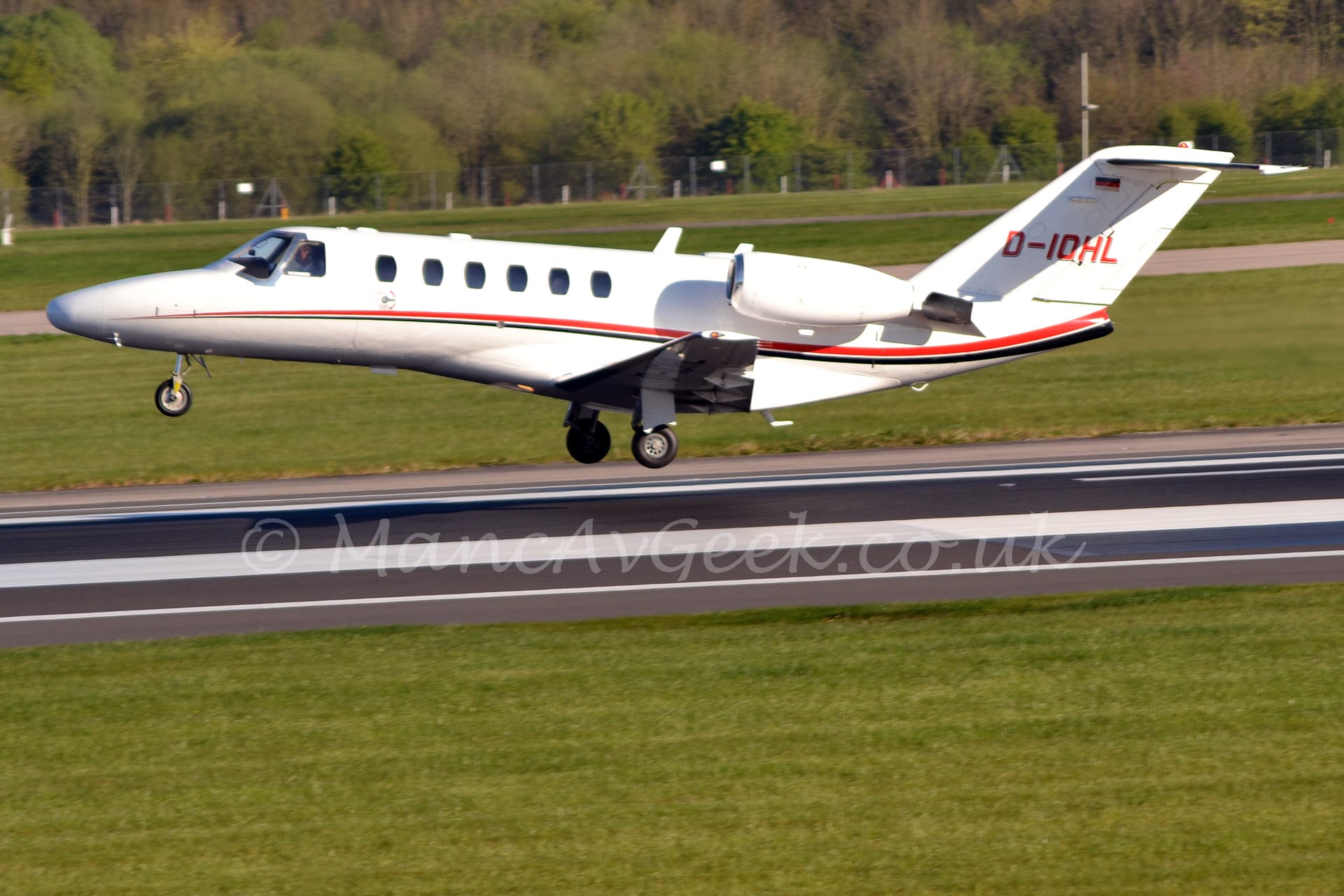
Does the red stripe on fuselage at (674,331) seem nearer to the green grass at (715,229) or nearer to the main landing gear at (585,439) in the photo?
the main landing gear at (585,439)

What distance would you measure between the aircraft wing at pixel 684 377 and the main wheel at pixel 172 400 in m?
5.65

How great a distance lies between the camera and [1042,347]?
Result: 2328cm

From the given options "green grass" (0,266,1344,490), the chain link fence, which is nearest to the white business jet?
"green grass" (0,266,1344,490)

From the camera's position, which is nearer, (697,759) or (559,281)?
(697,759)

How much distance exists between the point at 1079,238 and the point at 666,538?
27.0ft

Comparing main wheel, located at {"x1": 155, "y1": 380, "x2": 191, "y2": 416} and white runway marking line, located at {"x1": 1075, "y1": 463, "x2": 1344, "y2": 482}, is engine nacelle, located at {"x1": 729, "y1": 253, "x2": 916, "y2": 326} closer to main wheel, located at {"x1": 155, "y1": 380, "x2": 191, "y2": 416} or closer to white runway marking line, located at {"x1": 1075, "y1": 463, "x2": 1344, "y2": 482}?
white runway marking line, located at {"x1": 1075, "y1": 463, "x2": 1344, "y2": 482}

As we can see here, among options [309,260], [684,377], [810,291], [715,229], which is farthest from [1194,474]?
[715,229]

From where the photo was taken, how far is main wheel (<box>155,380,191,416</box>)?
22.3 metres

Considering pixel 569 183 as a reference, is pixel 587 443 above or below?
below

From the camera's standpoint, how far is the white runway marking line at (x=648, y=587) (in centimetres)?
1695

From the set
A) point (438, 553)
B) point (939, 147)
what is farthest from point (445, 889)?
point (939, 147)

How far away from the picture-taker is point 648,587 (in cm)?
1752

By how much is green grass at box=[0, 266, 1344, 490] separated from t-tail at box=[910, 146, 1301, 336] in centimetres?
608

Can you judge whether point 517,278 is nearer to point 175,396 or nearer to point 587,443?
point 587,443
